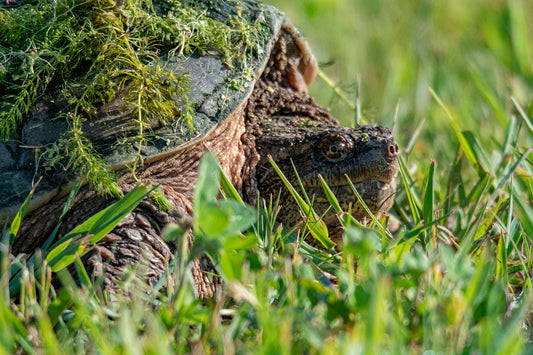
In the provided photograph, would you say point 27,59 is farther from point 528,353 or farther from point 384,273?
point 528,353

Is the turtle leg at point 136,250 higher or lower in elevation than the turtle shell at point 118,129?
lower

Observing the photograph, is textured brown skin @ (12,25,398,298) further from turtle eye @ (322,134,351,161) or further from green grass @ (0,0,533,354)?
green grass @ (0,0,533,354)

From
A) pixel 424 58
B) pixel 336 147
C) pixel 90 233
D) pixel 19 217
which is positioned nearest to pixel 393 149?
pixel 336 147

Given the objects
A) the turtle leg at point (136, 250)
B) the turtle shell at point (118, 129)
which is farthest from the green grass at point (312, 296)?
the turtle shell at point (118, 129)

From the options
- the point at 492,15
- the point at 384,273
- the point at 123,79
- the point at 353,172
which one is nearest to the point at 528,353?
the point at 384,273

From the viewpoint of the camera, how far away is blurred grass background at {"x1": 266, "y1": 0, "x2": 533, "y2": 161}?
13.3ft

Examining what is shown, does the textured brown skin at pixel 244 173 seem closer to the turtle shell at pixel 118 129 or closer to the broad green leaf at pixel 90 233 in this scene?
the turtle shell at pixel 118 129

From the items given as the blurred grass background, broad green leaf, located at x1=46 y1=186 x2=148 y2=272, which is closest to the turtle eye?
broad green leaf, located at x1=46 y1=186 x2=148 y2=272

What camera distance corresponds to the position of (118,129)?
2170mm

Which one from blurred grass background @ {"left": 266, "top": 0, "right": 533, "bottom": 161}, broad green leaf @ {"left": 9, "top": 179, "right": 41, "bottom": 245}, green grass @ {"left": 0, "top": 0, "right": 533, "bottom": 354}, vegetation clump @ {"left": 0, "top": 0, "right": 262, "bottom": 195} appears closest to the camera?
green grass @ {"left": 0, "top": 0, "right": 533, "bottom": 354}

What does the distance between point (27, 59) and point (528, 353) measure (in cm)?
197

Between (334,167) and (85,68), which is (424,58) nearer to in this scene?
(334,167)

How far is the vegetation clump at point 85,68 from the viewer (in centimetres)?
211

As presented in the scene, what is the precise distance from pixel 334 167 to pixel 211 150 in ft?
1.76
